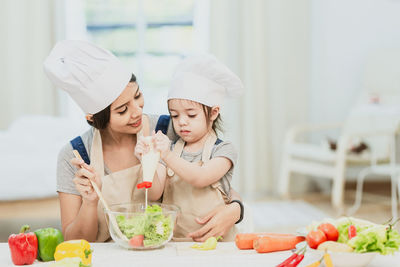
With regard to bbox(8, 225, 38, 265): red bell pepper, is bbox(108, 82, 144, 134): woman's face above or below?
above

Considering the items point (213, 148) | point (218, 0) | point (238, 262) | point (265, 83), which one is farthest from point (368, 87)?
point (238, 262)

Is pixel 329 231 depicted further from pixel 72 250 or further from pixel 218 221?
pixel 72 250

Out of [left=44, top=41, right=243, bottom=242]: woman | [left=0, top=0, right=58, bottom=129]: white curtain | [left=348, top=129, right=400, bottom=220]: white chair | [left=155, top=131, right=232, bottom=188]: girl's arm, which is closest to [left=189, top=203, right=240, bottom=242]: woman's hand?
[left=44, top=41, right=243, bottom=242]: woman

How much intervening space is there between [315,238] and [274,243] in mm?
135

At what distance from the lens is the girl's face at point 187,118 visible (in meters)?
1.64

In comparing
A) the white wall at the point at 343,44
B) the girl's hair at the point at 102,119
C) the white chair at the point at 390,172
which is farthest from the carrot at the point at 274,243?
the white wall at the point at 343,44

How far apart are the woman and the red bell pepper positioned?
0.67ft

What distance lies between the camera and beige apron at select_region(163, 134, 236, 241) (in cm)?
165

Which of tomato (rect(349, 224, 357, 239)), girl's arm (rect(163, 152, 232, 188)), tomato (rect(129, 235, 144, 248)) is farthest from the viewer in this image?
girl's arm (rect(163, 152, 232, 188))

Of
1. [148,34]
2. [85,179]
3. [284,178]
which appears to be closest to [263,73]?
[284,178]

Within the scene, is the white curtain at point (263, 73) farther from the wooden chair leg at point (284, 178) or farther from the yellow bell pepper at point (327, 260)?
the yellow bell pepper at point (327, 260)

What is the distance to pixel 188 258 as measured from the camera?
4.47 ft

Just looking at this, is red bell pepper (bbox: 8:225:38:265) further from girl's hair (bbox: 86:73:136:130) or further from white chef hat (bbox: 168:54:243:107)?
white chef hat (bbox: 168:54:243:107)

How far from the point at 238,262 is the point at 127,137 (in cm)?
60
